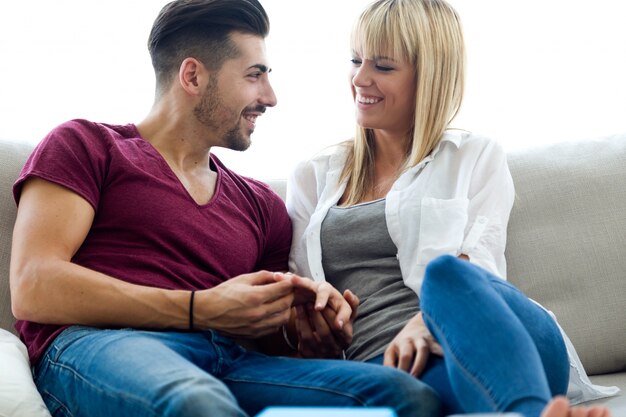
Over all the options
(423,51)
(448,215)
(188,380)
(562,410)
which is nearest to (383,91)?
(423,51)

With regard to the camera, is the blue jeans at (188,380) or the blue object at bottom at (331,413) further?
the blue jeans at (188,380)

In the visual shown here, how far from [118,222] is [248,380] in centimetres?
42

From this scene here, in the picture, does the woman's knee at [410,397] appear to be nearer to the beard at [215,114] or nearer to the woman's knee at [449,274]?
the woman's knee at [449,274]

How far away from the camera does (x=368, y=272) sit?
187 cm

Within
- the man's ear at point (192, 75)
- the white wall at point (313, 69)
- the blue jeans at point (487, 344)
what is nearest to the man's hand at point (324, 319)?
the blue jeans at point (487, 344)

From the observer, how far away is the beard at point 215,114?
6.48ft

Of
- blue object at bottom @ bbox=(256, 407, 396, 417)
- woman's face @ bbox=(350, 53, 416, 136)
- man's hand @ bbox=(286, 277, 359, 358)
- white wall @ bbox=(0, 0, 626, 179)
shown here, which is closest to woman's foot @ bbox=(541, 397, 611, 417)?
blue object at bottom @ bbox=(256, 407, 396, 417)

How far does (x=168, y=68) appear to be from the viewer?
2025mm

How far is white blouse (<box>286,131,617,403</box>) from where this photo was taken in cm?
179

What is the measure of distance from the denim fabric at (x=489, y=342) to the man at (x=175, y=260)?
11 cm

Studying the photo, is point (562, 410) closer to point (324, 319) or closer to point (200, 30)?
point (324, 319)

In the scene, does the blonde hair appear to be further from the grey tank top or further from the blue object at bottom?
the blue object at bottom

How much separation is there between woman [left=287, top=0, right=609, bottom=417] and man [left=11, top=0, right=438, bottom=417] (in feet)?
0.34

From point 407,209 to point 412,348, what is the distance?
36 centimetres
